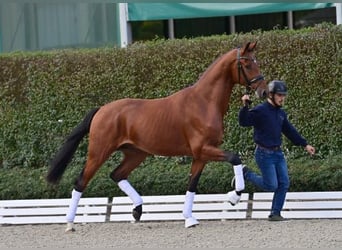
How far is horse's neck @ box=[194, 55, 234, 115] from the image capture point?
7.11 metres

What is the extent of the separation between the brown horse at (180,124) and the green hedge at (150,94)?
1500mm

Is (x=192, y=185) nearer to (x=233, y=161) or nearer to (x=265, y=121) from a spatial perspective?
(x=233, y=161)

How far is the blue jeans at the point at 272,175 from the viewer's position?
712 cm

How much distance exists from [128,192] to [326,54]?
378 centimetres

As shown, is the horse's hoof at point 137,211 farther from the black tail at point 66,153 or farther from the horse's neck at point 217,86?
the horse's neck at point 217,86

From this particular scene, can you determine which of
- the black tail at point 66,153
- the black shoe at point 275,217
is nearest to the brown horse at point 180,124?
the black tail at point 66,153

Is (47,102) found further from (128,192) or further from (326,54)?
(326,54)

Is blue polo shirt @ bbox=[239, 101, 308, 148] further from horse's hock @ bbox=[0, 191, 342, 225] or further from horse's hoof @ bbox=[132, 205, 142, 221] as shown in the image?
horse's hoof @ bbox=[132, 205, 142, 221]

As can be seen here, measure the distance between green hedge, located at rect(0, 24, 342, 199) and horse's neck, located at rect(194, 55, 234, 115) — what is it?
1.80 metres

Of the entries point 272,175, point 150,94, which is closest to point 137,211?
point 272,175

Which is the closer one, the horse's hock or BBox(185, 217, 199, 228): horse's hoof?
BBox(185, 217, 199, 228): horse's hoof

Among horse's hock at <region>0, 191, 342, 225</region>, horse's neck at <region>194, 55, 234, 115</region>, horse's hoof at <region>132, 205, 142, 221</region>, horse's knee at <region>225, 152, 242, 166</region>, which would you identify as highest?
horse's neck at <region>194, 55, 234, 115</region>

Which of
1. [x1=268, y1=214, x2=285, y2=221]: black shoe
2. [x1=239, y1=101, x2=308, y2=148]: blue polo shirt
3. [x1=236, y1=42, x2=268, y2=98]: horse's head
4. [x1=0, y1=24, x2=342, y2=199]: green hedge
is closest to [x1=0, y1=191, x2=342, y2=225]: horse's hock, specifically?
[x1=268, y1=214, x2=285, y2=221]: black shoe

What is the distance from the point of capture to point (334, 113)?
31.2 ft
